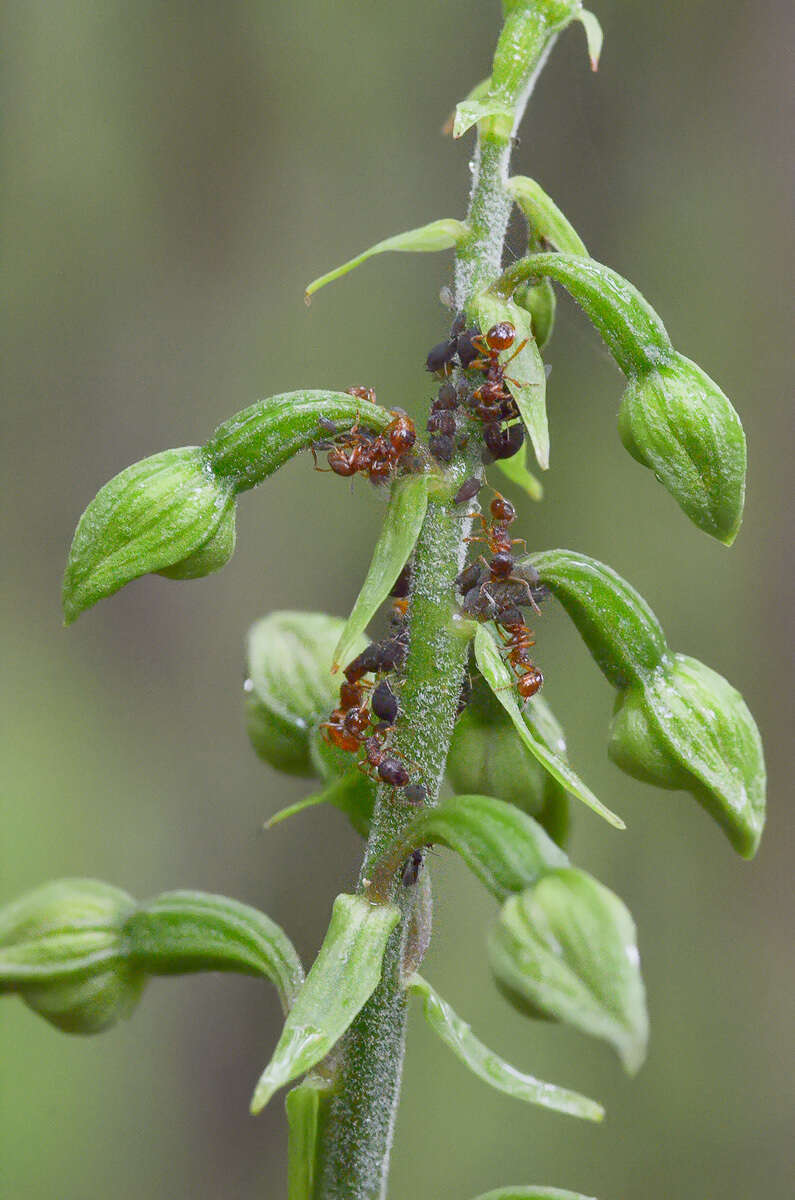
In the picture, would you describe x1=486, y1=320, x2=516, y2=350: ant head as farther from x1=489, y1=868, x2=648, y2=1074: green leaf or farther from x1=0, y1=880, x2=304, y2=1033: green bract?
x1=0, y1=880, x2=304, y2=1033: green bract

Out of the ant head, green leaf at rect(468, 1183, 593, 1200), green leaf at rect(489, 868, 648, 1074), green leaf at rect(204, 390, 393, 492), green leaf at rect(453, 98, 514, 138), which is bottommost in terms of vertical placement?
green leaf at rect(468, 1183, 593, 1200)

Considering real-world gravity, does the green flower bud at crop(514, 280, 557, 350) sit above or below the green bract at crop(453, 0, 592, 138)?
below

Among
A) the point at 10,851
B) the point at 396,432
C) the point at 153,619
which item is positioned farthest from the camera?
the point at 153,619

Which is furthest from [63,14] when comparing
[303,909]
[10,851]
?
[303,909]

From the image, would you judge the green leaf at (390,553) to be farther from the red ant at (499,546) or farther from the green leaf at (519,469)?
the green leaf at (519,469)

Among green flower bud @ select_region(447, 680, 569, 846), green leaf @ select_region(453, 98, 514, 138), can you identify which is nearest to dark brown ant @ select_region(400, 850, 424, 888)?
green flower bud @ select_region(447, 680, 569, 846)

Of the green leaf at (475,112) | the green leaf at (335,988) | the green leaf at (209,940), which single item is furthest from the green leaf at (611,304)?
the green leaf at (209,940)

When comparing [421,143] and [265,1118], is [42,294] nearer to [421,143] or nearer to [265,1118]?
[421,143]
